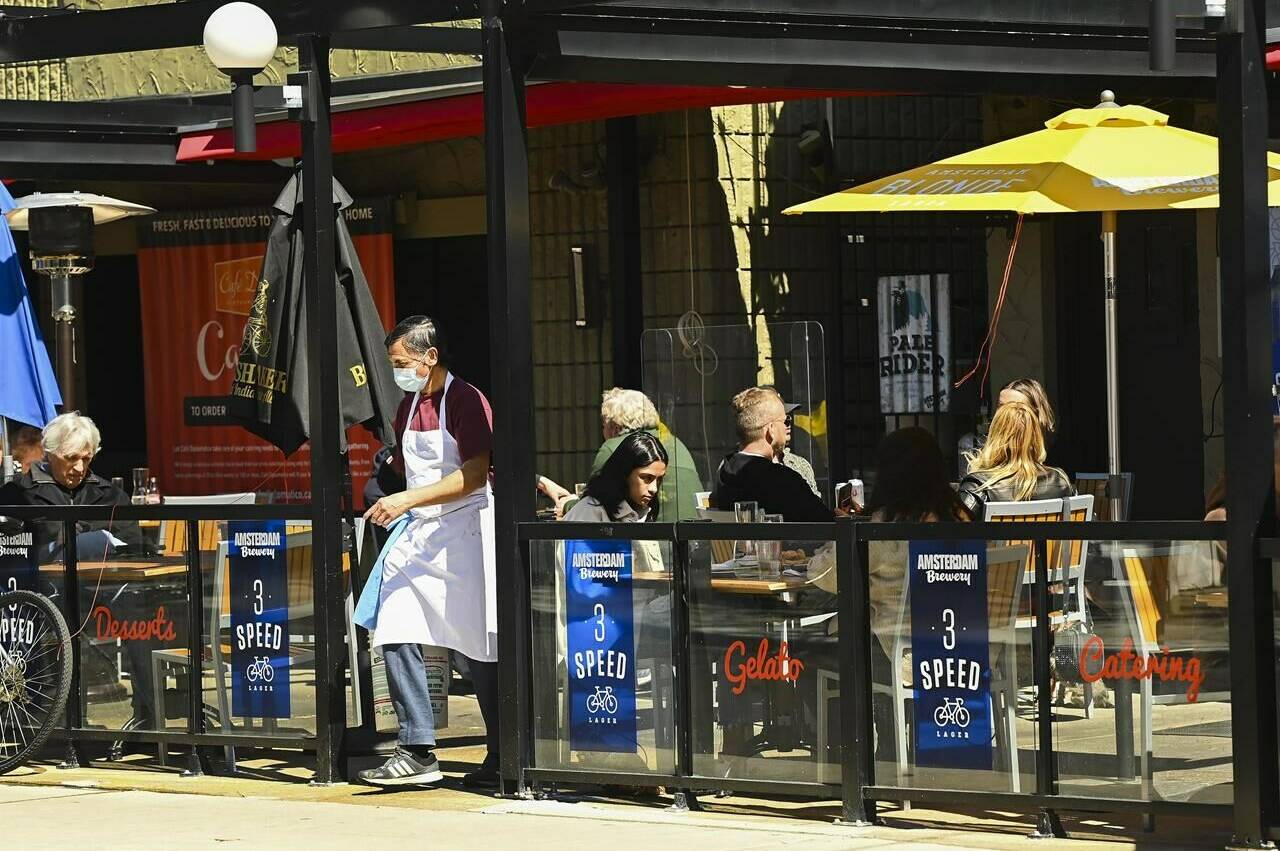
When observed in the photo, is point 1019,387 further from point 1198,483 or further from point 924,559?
point 1198,483

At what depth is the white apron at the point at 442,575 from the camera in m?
8.26

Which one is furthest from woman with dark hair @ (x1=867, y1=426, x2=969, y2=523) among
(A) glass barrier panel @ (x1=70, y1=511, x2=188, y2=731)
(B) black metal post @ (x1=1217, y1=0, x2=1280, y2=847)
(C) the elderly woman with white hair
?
(C) the elderly woman with white hair

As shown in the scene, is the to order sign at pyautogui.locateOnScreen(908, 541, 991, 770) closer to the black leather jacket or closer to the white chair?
the white chair

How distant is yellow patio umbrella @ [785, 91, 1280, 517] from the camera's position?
30.8 feet

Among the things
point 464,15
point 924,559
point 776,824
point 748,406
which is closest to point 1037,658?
point 924,559

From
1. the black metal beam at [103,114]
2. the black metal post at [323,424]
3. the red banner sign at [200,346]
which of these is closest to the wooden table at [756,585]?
the black metal post at [323,424]

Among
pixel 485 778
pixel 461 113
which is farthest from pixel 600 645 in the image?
pixel 461 113

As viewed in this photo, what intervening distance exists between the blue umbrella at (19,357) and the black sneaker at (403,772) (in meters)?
3.34

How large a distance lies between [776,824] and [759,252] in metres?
6.31

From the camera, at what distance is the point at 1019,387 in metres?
9.78

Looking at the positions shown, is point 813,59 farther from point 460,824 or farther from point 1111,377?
point 460,824

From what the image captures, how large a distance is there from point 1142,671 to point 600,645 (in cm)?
205

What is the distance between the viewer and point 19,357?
35.1 ft

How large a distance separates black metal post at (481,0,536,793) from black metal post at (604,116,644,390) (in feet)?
16.3
